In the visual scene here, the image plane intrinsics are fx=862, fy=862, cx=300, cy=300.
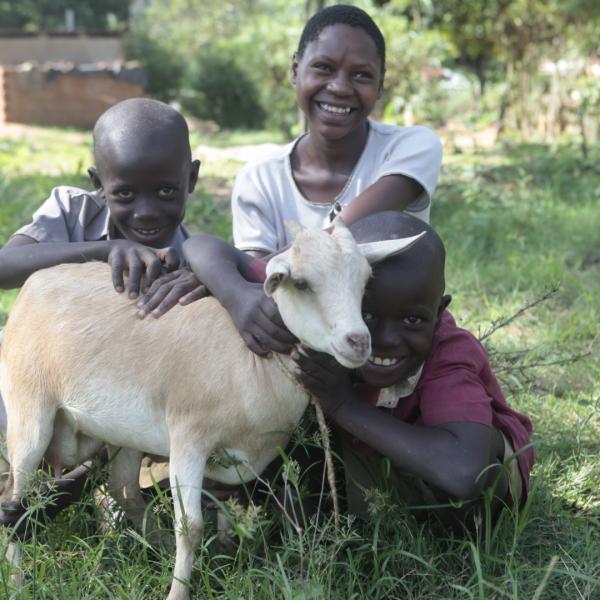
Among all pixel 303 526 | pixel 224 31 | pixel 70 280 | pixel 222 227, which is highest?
pixel 70 280

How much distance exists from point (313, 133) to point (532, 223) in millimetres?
3144

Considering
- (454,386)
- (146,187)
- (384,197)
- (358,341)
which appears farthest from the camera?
(384,197)

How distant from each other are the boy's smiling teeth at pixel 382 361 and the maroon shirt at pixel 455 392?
0.17 m

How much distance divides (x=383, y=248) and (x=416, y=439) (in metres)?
0.56

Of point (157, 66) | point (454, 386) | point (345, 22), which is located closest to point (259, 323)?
point (454, 386)

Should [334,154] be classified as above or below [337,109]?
below

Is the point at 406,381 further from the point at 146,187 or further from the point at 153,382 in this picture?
the point at 146,187

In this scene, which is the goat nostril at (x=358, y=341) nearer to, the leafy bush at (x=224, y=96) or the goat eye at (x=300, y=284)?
the goat eye at (x=300, y=284)

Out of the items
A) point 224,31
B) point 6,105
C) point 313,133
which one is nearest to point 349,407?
point 313,133

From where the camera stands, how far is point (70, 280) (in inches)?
102

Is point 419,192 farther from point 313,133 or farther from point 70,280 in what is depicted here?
point 70,280

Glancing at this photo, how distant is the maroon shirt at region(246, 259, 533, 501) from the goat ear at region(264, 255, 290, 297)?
541 mm

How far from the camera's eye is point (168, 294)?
249 centimetres

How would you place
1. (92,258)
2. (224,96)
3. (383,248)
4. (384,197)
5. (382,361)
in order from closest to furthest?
(383,248)
(382,361)
(92,258)
(384,197)
(224,96)
